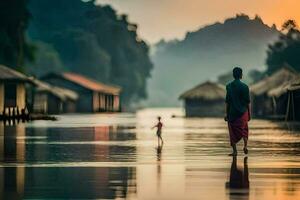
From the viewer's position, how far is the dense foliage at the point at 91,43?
496ft

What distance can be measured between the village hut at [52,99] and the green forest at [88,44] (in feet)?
65.5

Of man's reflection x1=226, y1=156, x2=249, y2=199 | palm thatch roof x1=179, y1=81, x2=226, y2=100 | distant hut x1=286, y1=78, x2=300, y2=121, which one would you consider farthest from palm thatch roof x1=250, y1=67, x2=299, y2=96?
man's reflection x1=226, y1=156, x2=249, y2=199

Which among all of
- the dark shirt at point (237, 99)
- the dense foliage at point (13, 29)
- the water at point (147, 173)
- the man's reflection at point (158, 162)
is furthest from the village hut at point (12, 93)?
the dark shirt at point (237, 99)

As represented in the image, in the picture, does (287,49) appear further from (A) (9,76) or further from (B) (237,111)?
(B) (237,111)

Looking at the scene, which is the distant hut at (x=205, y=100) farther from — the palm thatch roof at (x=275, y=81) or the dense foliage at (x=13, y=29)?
the dense foliage at (x=13, y=29)

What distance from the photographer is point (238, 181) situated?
1675 centimetres

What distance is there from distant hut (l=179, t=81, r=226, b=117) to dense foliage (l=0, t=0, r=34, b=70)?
1712cm

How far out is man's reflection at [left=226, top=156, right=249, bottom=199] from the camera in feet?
48.7

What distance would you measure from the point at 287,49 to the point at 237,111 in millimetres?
92235

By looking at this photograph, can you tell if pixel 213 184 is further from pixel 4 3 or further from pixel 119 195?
pixel 4 3

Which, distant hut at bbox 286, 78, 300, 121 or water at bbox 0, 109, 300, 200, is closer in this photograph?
water at bbox 0, 109, 300, 200

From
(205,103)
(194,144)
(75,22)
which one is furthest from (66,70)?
(194,144)

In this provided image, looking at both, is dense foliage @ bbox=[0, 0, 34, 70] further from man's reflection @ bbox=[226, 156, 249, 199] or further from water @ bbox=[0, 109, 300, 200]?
man's reflection @ bbox=[226, 156, 249, 199]

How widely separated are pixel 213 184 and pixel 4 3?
8596 cm
